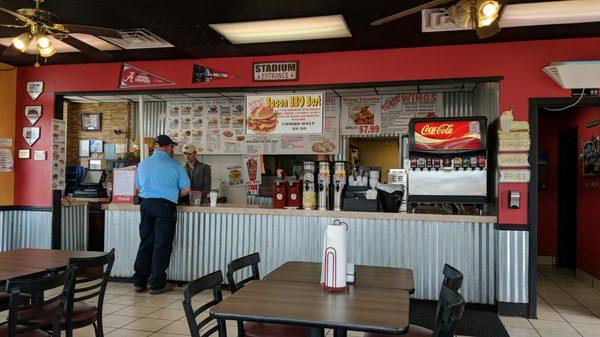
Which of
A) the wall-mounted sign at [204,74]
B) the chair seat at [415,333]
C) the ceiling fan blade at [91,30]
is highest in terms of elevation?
the wall-mounted sign at [204,74]

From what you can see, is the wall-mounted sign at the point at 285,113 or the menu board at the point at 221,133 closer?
the wall-mounted sign at the point at 285,113

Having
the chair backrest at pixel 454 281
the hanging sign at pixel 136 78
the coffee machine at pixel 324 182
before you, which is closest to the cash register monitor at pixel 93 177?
the hanging sign at pixel 136 78

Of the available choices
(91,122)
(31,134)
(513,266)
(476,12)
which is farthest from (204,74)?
(91,122)

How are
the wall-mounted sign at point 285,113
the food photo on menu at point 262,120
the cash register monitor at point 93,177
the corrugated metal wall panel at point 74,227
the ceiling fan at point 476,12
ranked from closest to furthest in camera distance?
the ceiling fan at point 476,12 → the wall-mounted sign at point 285,113 → the food photo on menu at point 262,120 → the corrugated metal wall panel at point 74,227 → the cash register monitor at point 93,177

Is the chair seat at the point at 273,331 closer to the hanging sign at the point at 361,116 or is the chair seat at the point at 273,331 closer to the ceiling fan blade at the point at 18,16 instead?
the ceiling fan blade at the point at 18,16

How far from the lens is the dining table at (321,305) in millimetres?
2021

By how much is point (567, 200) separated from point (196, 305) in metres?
6.04

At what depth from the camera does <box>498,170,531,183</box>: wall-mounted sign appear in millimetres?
4871

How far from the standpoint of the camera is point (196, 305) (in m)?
5.02

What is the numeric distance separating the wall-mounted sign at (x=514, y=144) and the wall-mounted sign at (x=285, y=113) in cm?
204

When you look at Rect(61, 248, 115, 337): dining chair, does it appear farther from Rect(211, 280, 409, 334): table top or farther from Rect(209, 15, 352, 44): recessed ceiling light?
Rect(209, 15, 352, 44): recessed ceiling light

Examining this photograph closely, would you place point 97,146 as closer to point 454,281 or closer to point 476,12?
point 476,12

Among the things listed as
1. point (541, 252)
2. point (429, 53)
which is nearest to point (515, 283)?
point (429, 53)

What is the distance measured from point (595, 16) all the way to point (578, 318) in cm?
300
